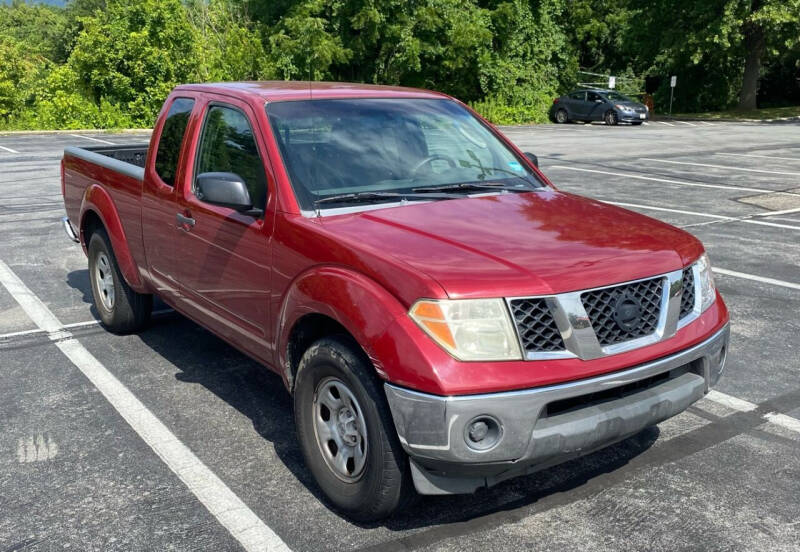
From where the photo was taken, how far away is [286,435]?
4434 millimetres

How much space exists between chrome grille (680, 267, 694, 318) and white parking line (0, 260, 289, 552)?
199 centimetres

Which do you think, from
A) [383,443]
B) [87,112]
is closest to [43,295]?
[383,443]

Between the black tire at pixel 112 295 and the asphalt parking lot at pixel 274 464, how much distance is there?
14cm

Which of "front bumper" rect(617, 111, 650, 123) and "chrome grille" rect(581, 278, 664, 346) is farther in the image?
"front bumper" rect(617, 111, 650, 123)

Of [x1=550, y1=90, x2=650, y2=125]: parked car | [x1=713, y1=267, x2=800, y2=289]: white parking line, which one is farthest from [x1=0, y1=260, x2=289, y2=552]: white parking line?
[x1=550, y1=90, x2=650, y2=125]: parked car

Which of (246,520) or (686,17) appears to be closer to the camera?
(246,520)

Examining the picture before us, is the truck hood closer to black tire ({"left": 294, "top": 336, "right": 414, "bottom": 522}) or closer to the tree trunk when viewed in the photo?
black tire ({"left": 294, "top": 336, "right": 414, "bottom": 522})

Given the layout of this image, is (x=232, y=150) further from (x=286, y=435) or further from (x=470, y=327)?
(x=470, y=327)

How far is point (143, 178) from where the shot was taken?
5.42m

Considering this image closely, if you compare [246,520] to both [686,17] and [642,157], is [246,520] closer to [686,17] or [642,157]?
[642,157]

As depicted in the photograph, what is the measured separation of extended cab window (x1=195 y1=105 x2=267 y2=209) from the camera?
4.20m

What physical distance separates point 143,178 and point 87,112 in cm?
2646

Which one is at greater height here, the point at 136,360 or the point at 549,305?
the point at 549,305

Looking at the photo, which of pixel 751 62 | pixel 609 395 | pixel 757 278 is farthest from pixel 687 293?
pixel 751 62
